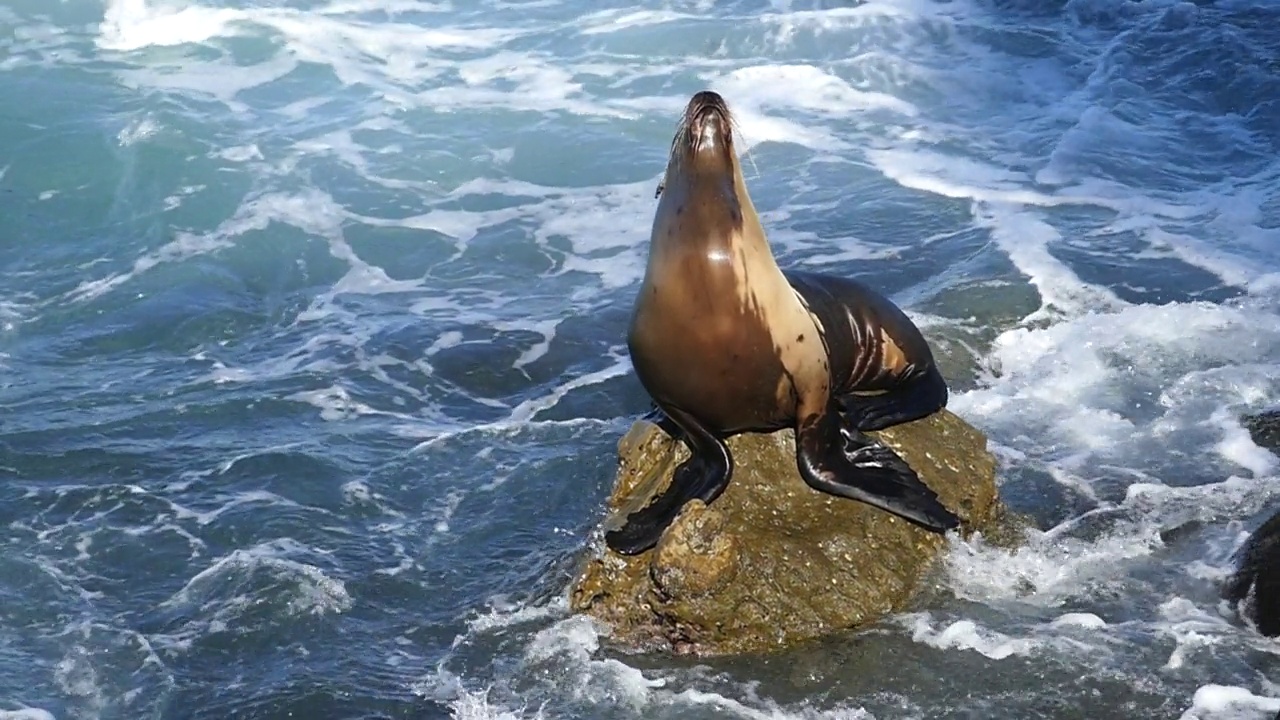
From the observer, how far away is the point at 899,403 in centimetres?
622

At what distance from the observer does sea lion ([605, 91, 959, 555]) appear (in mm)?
5566

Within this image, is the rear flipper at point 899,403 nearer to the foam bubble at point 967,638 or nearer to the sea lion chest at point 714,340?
the sea lion chest at point 714,340

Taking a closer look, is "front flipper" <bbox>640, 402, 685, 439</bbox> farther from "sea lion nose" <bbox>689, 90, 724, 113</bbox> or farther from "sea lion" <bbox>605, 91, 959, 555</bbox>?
"sea lion nose" <bbox>689, 90, 724, 113</bbox>

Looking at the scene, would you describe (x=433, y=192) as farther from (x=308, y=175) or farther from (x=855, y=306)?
(x=855, y=306)

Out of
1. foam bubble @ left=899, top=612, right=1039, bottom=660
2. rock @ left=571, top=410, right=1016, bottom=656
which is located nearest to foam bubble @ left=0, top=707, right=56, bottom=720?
rock @ left=571, top=410, right=1016, bottom=656

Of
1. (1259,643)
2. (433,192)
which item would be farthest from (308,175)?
(1259,643)

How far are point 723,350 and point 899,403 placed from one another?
3.37 ft

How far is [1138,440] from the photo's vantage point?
7.16 meters

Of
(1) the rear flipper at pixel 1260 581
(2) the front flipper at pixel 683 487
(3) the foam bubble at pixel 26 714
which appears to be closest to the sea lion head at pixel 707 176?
(2) the front flipper at pixel 683 487

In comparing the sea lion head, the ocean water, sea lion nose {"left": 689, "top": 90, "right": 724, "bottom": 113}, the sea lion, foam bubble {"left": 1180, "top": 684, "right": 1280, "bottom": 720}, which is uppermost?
sea lion nose {"left": 689, "top": 90, "right": 724, "bottom": 113}

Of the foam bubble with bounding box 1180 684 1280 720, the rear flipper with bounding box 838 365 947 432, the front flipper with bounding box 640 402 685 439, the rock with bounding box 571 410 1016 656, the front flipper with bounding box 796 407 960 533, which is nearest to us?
the foam bubble with bounding box 1180 684 1280 720

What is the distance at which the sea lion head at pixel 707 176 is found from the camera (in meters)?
5.63

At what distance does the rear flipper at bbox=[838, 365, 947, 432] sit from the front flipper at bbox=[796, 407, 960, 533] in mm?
222

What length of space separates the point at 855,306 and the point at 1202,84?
30.9 ft
